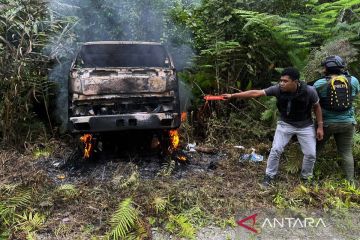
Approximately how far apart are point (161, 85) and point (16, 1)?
3.31 m

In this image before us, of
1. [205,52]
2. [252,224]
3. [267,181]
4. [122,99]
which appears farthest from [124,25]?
[252,224]

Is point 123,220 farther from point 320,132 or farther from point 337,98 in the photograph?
point 337,98

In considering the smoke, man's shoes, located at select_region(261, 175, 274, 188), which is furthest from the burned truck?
the smoke

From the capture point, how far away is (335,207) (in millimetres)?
4324

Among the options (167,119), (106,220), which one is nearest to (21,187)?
(106,220)

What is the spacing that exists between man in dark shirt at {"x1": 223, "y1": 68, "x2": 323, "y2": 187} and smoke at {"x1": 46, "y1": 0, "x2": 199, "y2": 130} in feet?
9.64

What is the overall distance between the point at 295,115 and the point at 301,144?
1.43 feet

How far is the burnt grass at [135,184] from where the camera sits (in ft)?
13.4

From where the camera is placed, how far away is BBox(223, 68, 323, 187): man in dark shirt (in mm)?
4473

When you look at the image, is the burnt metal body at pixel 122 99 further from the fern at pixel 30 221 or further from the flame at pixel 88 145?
the fern at pixel 30 221

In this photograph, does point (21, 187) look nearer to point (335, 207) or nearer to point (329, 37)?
point (335, 207)

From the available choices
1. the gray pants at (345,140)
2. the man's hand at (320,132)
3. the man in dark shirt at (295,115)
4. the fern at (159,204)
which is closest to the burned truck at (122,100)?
the man in dark shirt at (295,115)

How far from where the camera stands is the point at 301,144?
4.79 meters

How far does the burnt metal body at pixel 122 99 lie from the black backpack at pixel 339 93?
220 cm
